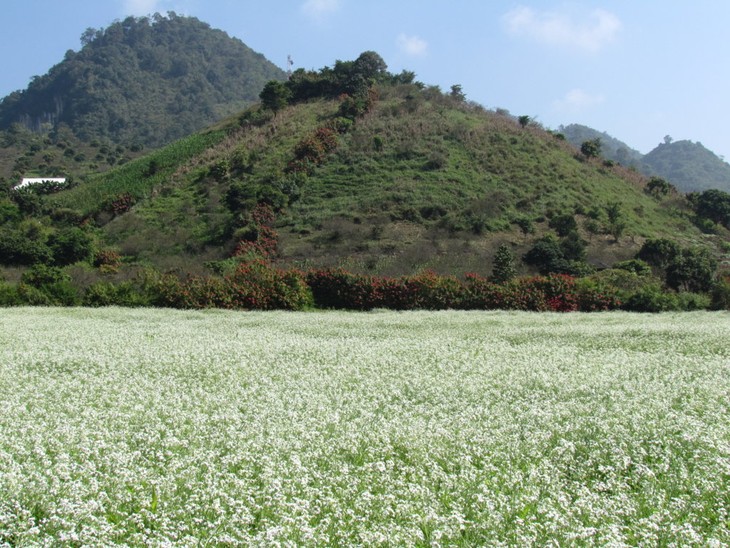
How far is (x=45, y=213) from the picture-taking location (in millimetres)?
52219

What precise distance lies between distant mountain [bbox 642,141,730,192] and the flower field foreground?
150 m

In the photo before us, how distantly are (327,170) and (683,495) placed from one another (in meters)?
49.1

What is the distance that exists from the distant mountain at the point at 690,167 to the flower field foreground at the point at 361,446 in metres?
150

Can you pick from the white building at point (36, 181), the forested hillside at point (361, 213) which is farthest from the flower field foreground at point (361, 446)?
the white building at point (36, 181)

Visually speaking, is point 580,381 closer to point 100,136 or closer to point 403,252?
point 403,252

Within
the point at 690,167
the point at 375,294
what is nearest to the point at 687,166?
the point at 690,167

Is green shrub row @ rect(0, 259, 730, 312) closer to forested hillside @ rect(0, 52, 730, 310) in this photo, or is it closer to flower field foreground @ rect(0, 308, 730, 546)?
forested hillside @ rect(0, 52, 730, 310)

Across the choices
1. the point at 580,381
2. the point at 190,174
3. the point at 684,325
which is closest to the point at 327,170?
the point at 190,174

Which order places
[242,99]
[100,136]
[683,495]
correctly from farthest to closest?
[242,99] → [100,136] → [683,495]

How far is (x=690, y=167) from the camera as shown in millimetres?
173625

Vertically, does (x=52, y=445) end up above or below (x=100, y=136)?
below

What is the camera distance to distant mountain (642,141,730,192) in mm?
156500

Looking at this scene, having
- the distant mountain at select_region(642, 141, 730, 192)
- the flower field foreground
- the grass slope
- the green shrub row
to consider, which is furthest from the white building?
the distant mountain at select_region(642, 141, 730, 192)

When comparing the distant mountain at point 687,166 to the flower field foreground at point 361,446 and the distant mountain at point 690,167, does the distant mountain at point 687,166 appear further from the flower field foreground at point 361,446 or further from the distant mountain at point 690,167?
the flower field foreground at point 361,446
